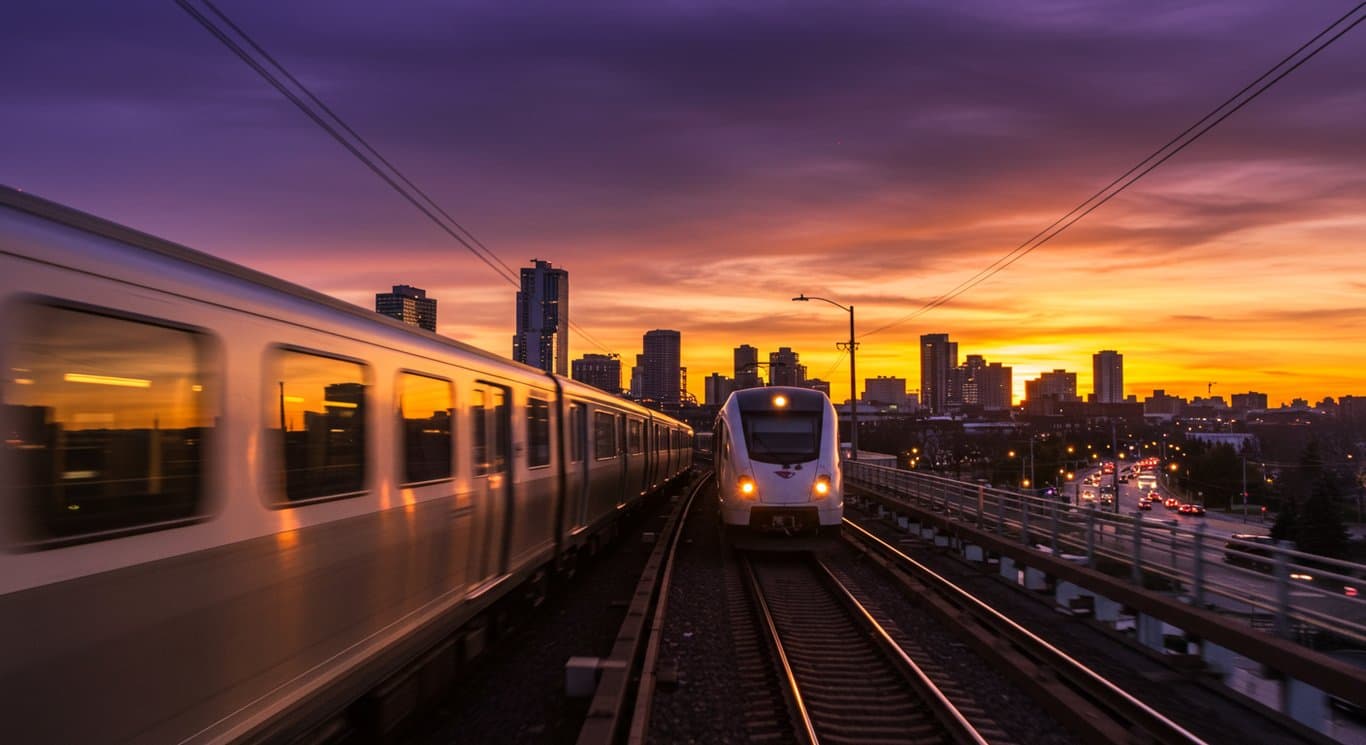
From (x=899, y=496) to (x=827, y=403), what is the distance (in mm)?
9948

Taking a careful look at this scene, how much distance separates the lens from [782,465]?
15180 mm

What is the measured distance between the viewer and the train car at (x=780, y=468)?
15039 millimetres

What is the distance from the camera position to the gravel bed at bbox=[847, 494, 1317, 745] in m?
6.96

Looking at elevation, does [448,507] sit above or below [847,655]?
above

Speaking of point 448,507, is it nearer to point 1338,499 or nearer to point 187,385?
point 187,385

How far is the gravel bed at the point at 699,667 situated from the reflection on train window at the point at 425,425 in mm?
2668

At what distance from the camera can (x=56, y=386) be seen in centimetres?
327

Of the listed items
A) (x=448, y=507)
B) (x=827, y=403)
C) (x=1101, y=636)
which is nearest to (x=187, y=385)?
(x=448, y=507)

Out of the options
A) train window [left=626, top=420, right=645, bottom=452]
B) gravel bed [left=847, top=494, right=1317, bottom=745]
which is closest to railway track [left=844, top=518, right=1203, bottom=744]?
gravel bed [left=847, top=494, right=1317, bottom=745]

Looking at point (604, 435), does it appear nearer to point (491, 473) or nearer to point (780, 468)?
point (780, 468)

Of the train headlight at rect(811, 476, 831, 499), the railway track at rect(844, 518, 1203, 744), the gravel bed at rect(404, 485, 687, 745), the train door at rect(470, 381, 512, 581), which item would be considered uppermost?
the train door at rect(470, 381, 512, 581)

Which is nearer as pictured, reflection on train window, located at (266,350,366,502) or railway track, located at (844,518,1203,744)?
reflection on train window, located at (266,350,366,502)

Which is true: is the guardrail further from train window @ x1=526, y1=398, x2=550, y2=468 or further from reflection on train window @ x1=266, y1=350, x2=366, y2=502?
reflection on train window @ x1=266, y1=350, x2=366, y2=502

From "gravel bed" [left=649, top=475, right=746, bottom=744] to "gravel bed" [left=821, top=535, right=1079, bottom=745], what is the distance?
200 cm
